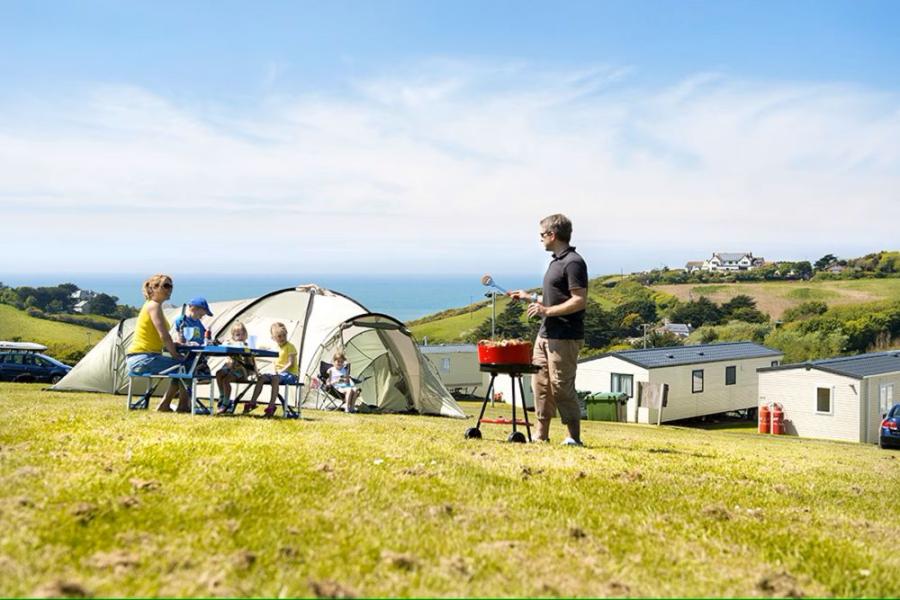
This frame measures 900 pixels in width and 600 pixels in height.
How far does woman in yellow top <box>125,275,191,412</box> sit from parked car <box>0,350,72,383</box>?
16141mm

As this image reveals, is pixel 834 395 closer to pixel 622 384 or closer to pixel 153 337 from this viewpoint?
pixel 622 384

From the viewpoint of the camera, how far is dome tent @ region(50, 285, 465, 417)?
1833 centimetres

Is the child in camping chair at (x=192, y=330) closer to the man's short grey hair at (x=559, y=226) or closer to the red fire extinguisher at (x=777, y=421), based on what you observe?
the man's short grey hair at (x=559, y=226)

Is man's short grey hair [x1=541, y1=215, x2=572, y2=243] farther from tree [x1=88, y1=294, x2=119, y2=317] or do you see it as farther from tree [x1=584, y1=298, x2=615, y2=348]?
tree [x1=584, y1=298, x2=615, y2=348]

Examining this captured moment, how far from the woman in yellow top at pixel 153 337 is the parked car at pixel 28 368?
16141 millimetres

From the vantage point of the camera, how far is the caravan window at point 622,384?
35.9 m

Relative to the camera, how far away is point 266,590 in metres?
3.89

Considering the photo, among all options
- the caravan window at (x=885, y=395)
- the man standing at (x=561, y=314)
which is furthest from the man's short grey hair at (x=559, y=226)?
the caravan window at (x=885, y=395)

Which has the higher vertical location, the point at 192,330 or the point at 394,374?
the point at 192,330

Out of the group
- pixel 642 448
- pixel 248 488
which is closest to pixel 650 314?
pixel 642 448

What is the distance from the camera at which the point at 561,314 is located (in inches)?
324

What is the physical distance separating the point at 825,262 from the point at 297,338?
9921 centimetres

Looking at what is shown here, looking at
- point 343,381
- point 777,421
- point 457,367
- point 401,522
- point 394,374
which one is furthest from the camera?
point 457,367

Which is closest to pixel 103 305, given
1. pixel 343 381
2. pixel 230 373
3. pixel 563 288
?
pixel 343 381
